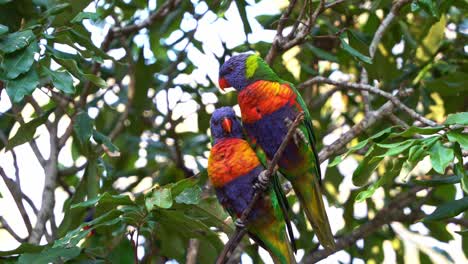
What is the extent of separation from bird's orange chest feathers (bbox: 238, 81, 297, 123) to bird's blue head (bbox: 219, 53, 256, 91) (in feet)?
0.13

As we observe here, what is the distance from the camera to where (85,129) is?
2.56 meters

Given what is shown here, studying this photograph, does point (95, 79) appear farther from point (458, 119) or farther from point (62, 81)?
point (458, 119)

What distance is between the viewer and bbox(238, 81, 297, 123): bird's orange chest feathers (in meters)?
2.61

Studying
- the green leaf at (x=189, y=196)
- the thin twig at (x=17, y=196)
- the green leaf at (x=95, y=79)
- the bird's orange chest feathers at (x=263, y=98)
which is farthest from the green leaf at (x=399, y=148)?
the thin twig at (x=17, y=196)

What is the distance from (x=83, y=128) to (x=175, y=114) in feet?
3.35

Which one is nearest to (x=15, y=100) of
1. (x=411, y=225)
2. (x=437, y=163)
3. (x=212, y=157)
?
(x=212, y=157)

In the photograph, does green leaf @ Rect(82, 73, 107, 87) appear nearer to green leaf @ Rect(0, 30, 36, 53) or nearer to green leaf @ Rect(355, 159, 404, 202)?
green leaf @ Rect(0, 30, 36, 53)

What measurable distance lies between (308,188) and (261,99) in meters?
0.36

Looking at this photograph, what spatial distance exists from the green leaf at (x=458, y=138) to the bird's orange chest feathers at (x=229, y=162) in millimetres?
799

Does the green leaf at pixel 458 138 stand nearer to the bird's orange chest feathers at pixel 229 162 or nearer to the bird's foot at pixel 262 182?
the bird's foot at pixel 262 182

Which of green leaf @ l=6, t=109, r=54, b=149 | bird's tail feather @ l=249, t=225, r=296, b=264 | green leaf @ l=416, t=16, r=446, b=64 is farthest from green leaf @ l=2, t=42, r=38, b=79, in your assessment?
green leaf @ l=416, t=16, r=446, b=64

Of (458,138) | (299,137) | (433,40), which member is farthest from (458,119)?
(433,40)

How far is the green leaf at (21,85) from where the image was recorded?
2080mm

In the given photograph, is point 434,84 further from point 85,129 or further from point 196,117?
point 85,129
